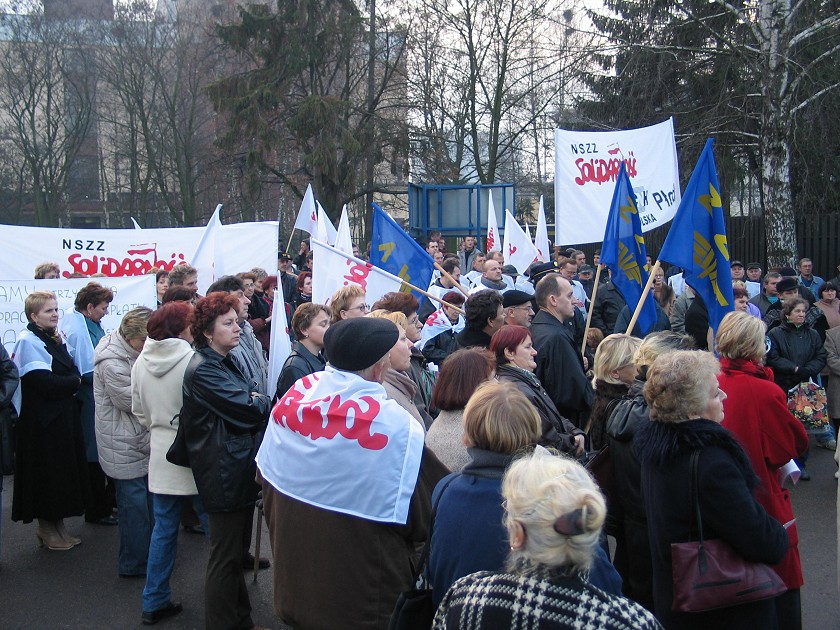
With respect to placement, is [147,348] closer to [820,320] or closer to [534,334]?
[534,334]

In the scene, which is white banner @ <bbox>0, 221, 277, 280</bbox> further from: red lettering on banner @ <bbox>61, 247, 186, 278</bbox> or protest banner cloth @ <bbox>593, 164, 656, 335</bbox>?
protest banner cloth @ <bbox>593, 164, 656, 335</bbox>

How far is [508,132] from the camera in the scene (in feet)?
93.4

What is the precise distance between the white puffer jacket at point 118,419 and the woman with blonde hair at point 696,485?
335cm

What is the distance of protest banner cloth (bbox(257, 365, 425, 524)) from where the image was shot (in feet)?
9.45

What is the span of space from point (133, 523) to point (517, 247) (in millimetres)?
7736

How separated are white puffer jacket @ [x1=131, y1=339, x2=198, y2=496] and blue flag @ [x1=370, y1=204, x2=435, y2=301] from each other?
295 cm

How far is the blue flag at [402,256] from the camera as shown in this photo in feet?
23.9

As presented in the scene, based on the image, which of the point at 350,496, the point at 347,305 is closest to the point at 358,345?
the point at 350,496

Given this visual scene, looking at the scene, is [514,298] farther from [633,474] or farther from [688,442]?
[688,442]

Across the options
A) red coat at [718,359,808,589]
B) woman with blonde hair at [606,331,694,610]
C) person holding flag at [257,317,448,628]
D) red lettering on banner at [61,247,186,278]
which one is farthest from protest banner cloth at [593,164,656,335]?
red lettering on banner at [61,247,186,278]

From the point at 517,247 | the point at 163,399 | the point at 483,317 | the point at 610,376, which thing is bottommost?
the point at 163,399

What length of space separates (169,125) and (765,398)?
2967 cm

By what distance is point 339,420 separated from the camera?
9.61 ft

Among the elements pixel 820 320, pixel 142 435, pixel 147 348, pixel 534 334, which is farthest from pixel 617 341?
pixel 820 320
